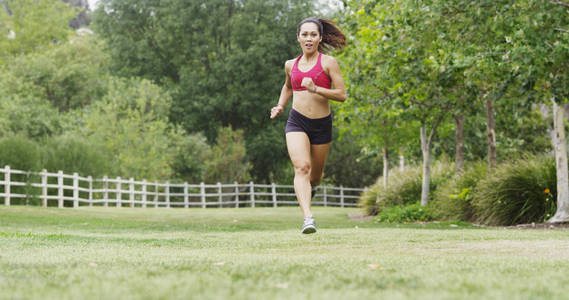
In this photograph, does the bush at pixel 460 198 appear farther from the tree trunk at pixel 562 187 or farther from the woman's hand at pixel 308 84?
the woman's hand at pixel 308 84

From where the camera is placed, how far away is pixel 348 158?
49.4 metres

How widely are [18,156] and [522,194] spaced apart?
1795cm

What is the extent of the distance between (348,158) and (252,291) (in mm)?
46172

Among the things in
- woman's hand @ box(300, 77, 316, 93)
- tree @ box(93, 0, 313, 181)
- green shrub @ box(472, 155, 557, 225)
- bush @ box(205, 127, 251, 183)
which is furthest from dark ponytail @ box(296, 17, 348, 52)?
bush @ box(205, 127, 251, 183)

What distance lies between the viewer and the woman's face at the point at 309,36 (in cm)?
787

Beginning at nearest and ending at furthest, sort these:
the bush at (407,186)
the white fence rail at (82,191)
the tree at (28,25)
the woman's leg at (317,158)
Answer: the woman's leg at (317,158)
the bush at (407,186)
the white fence rail at (82,191)
the tree at (28,25)

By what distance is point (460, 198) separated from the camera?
17.0m

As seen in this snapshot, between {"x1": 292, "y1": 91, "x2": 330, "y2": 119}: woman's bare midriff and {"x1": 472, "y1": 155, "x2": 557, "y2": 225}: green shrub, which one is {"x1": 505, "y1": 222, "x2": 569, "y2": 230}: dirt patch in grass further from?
{"x1": 292, "y1": 91, "x2": 330, "y2": 119}: woman's bare midriff

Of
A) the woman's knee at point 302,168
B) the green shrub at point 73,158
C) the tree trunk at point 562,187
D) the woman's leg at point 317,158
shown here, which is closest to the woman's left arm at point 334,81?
the woman's leg at point 317,158

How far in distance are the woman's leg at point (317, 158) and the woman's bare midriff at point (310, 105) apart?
372mm

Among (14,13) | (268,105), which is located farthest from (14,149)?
(14,13)

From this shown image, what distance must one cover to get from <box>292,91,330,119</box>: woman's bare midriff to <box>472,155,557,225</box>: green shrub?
8183 mm

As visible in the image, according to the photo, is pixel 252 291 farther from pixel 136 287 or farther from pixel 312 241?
pixel 312 241

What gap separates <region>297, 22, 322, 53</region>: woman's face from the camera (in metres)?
7.87
